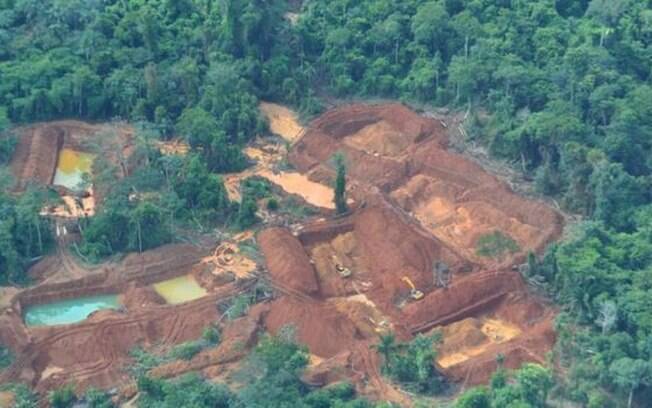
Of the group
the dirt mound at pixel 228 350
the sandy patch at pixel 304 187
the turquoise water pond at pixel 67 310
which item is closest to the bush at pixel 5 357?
the turquoise water pond at pixel 67 310

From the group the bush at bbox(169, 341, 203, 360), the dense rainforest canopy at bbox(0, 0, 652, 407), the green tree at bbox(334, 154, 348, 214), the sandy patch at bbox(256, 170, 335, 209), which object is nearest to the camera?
the bush at bbox(169, 341, 203, 360)

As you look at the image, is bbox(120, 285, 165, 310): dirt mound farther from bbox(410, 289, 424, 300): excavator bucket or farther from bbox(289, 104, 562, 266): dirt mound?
bbox(289, 104, 562, 266): dirt mound

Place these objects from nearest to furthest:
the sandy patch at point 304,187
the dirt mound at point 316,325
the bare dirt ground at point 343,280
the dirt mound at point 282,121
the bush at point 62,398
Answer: the bush at point 62,398 < the bare dirt ground at point 343,280 < the dirt mound at point 316,325 < the sandy patch at point 304,187 < the dirt mound at point 282,121

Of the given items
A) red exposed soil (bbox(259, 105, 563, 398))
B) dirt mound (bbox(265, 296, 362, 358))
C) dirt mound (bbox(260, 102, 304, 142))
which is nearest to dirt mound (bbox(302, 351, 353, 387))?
red exposed soil (bbox(259, 105, 563, 398))

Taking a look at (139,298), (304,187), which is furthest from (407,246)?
(139,298)

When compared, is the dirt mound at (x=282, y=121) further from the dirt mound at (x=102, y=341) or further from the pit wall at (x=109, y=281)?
the dirt mound at (x=102, y=341)

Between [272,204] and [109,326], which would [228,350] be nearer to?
[109,326]

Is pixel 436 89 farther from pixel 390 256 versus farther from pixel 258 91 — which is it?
pixel 390 256

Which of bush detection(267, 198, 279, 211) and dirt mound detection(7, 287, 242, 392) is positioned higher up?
bush detection(267, 198, 279, 211)
